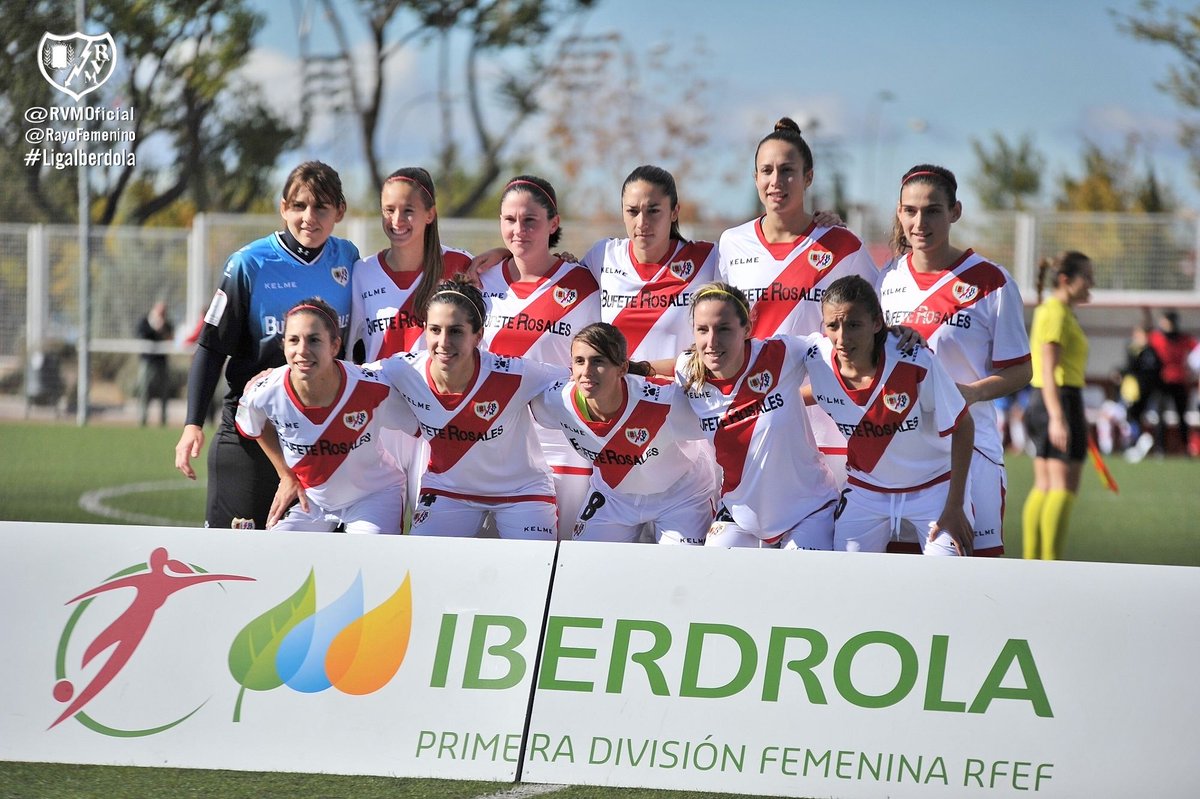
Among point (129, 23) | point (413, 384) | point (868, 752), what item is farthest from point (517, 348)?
point (129, 23)

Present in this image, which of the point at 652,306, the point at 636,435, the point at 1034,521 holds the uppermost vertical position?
the point at 652,306

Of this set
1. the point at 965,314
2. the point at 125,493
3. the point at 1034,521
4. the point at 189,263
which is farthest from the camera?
the point at 189,263

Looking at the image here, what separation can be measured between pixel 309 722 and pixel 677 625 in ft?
3.53

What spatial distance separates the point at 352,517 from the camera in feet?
14.4

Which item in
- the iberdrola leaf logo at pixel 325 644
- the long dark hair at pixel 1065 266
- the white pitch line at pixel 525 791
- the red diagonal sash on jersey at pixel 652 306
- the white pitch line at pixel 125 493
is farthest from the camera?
the white pitch line at pixel 125 493

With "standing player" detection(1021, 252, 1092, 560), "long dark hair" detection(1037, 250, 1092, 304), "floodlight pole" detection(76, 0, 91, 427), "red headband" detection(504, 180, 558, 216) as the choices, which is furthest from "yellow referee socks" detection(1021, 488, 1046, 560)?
"floodlight pole" detection(76, 0, 91, 427)

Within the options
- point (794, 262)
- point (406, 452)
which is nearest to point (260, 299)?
point (406, 452)

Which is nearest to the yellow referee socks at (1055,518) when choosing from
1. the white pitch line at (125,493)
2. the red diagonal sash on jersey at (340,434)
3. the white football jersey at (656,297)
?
the white football jersey at (656,297)

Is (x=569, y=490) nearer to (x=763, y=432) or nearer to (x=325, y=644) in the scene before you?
(x=763, y=432)

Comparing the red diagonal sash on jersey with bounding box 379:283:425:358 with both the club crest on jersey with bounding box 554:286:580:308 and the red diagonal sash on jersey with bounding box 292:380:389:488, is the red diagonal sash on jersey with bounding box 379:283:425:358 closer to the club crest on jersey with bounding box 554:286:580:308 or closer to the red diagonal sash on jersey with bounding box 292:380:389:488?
the red diagonal sash on jersey with bounding box 292:380:389:488

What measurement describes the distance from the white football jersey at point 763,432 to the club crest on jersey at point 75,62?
1488cm

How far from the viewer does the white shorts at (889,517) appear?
13.5 ft

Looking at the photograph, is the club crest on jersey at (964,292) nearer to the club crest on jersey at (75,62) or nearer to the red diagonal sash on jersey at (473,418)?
the red diagonal sash on jersey at (473,418)

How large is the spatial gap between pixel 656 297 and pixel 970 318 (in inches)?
45.2
